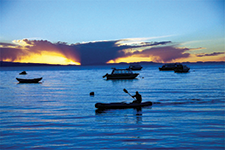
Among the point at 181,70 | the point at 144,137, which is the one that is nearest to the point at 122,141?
the point at 144,137

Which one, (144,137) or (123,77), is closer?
(144,137)

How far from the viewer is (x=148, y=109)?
26672 millimetres

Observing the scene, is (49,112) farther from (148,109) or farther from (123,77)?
(123,77)

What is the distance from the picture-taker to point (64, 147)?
46.6 ft

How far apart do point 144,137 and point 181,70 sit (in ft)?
361

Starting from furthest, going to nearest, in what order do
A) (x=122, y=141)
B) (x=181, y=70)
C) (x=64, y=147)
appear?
(x=181, y=70) → (x=122, y=141) → (x=64, y=147)

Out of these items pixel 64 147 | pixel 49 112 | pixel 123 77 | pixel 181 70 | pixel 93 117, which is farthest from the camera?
pixel 181 70

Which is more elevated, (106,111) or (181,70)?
(181,70)

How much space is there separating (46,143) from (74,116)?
8393 millimetres

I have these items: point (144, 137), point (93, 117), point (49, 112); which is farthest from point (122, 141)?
point (49, 112)

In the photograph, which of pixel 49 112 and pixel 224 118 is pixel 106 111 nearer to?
pixel 49 112

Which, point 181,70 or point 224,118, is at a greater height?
point 181,70

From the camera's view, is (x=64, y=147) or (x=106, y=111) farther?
(x=106, y=111)

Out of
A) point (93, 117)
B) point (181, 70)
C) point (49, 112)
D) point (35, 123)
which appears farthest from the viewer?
point (181, 70)
